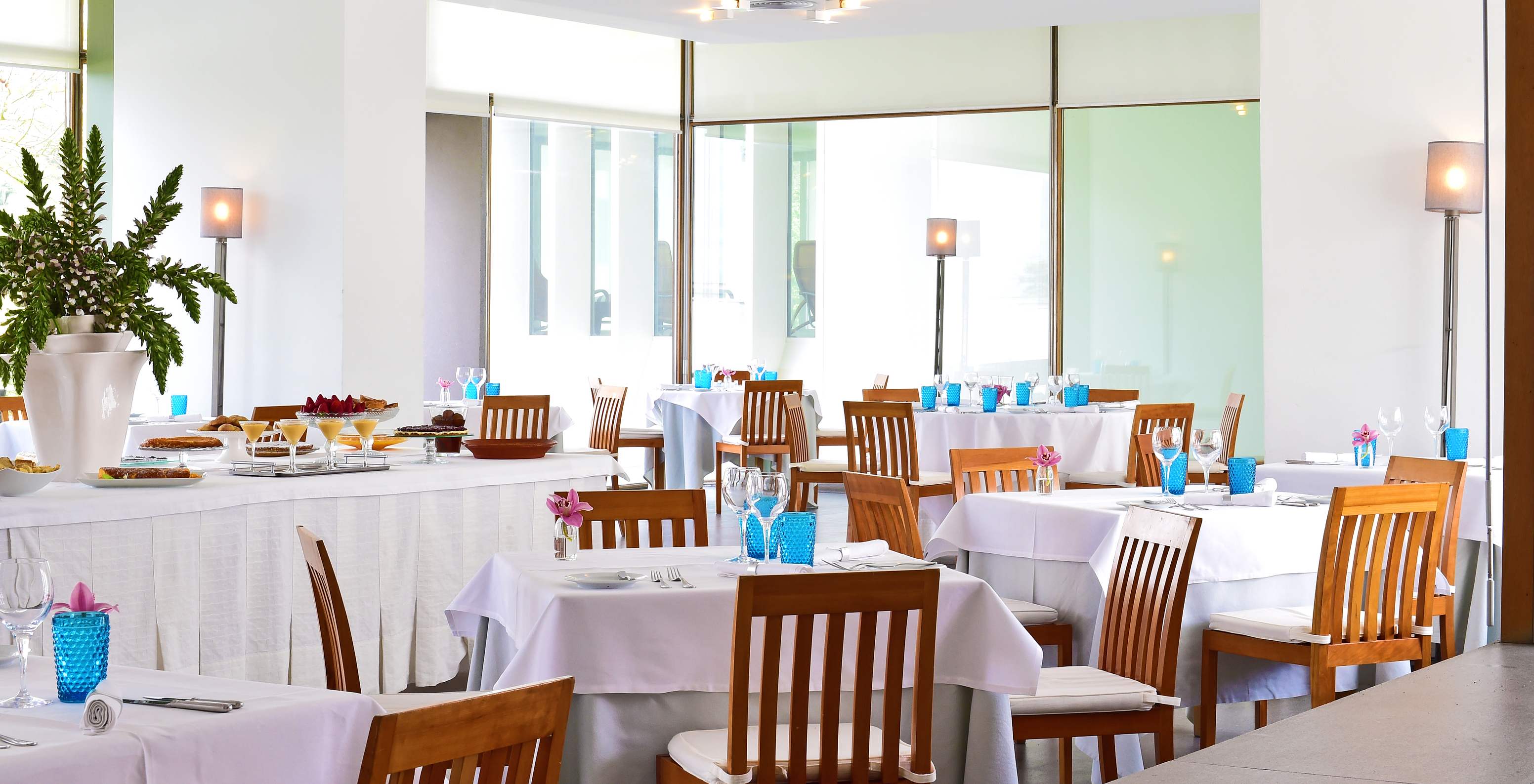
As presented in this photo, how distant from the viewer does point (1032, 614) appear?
416cm

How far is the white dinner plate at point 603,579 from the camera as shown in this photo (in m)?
2.97

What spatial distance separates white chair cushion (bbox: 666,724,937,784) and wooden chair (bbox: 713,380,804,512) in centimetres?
612

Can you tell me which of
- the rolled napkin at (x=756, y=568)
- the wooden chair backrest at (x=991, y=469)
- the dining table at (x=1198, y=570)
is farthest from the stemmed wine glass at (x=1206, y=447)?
the rolled napkin at (x=756, y=568)

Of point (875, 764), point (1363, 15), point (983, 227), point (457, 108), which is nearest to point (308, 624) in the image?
point (875, 764)

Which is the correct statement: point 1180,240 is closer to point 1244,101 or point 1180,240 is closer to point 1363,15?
point 1244,101

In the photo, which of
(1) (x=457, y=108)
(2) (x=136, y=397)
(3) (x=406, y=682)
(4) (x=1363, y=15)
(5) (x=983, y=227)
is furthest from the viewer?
(5) (x=983, y=227)

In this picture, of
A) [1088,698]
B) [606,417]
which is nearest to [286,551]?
[1088,698]

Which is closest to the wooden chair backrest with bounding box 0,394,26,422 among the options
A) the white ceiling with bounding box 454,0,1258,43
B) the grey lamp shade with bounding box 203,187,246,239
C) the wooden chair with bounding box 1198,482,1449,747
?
the grey lamp shade with bounding box 203,187,246,239

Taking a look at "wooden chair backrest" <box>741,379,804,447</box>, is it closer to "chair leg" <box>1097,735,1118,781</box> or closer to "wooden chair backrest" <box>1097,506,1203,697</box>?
"wooden chair backrest" <box>1097,506,1203,697</box>

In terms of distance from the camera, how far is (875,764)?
8.92ft

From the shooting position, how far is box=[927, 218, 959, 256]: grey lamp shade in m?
10.6

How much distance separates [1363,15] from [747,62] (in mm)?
5521

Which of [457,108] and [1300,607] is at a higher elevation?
[457,108]

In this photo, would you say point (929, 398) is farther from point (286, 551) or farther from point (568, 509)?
point (568, 509)
